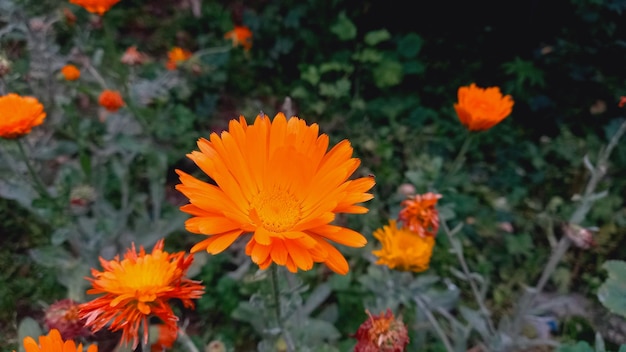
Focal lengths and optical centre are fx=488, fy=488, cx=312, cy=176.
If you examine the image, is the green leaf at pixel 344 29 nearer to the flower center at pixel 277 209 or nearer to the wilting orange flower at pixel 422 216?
the wilting orange flower at pixel 422 216

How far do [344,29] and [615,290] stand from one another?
2016 mm

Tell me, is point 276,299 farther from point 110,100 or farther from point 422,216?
point 110,100

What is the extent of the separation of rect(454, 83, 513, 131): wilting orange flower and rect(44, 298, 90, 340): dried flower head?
4.82 feet

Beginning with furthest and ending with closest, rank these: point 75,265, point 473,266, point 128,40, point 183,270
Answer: point 128,40
point 473,266
point 75,265
point 183,270

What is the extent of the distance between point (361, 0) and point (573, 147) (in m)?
1.55

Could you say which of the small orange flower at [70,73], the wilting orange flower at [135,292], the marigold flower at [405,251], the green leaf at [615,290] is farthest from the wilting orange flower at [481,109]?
the small orange flower at [70,73]

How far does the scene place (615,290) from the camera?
1.44m

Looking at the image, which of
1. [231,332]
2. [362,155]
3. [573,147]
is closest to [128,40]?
[362,155]

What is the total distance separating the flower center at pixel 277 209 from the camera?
1354mm

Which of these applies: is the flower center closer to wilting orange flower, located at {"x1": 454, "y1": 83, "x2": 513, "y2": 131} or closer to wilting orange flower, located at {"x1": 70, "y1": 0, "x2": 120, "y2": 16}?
wilting orange flower, located at {"x1": 454, "y1": 83, "x2": 513, "y2": 131}

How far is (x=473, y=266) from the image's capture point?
8.23ft

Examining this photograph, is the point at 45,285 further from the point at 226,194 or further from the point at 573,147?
the point at 573,147

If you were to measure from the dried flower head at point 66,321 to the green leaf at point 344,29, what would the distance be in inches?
81.7

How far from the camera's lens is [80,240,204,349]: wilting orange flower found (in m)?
1.12
